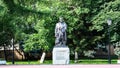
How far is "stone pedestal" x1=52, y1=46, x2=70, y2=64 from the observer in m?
29.5

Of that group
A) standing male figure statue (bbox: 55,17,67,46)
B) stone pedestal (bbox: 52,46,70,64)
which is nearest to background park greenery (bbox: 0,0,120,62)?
standing male figure statue (bbox: 55,17,67,46)

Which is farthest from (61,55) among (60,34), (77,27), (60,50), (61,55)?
(77,27)

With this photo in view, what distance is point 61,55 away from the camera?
97.2 feet

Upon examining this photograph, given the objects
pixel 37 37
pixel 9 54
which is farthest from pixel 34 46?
pixel 9 54

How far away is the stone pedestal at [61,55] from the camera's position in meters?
29.5

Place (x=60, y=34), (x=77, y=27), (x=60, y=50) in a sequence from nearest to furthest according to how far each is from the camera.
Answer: (x=60, y=50) < (x=60, y=34) < (x=77, y=27)

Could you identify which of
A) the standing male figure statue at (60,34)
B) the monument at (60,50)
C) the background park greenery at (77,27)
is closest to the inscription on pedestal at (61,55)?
the monument at (60,50)

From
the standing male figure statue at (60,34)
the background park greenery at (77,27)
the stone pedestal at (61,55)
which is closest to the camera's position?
the stone pedestal at (61,55)

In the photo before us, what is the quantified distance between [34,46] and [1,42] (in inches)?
172

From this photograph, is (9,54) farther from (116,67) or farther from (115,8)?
(116,67)

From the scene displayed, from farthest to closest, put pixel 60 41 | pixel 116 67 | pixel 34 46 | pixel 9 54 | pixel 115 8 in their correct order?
pixel 9 54 → pixel 34 46 → pixel 115 8 → pixel 60 41 → pixel 116 67

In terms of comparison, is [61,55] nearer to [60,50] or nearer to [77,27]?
[60,50]

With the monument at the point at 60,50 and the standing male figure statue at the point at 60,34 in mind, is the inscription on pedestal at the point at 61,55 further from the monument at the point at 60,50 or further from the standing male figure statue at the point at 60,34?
the standing male figure statue at the point at 60,34

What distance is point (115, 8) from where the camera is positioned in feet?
135
